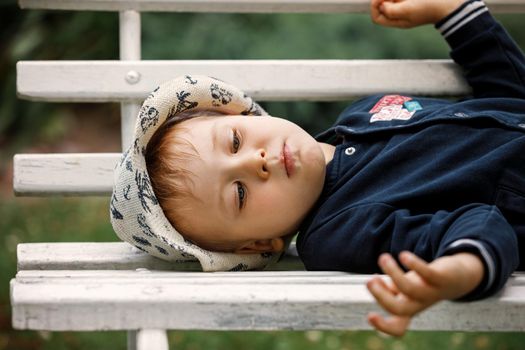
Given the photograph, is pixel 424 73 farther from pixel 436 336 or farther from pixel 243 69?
pixel 436 336

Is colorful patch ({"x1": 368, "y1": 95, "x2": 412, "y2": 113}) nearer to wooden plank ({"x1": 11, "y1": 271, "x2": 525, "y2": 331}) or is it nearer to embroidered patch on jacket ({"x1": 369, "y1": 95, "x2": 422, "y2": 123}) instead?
embroidered patch on jacket ({"x1": 369, "y1": 95, "x2": 422, "y2": 123})

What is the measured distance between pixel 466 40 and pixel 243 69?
1.88ft

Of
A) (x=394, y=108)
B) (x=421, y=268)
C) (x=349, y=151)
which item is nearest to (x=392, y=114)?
(x=394, y=108)

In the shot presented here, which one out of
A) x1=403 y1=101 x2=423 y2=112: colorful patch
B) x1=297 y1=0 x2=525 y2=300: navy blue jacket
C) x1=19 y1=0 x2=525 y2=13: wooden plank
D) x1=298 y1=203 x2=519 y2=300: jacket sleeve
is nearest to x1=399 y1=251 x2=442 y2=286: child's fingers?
x1=298 y1=203 x2=519 y2=300: jacket sleeve

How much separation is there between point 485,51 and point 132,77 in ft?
2.94

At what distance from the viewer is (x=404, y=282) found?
1307mm

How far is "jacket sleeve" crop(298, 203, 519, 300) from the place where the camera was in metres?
1.43

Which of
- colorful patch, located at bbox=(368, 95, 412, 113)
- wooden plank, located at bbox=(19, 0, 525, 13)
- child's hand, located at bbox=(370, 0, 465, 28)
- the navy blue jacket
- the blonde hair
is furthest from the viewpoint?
wooden plank, located at bbox=(19, 0, 525, 13)

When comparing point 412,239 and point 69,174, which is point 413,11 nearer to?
point 412,239

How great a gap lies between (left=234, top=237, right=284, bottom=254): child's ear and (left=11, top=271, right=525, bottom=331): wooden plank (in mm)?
480

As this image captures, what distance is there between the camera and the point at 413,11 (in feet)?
7.32

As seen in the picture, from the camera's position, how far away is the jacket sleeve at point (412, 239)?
1431 mm

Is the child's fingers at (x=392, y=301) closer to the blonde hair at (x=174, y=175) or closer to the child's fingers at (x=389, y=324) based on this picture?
the child's fingers at (x=389, y=324)

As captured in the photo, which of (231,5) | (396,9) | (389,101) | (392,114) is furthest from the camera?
(231,5)
